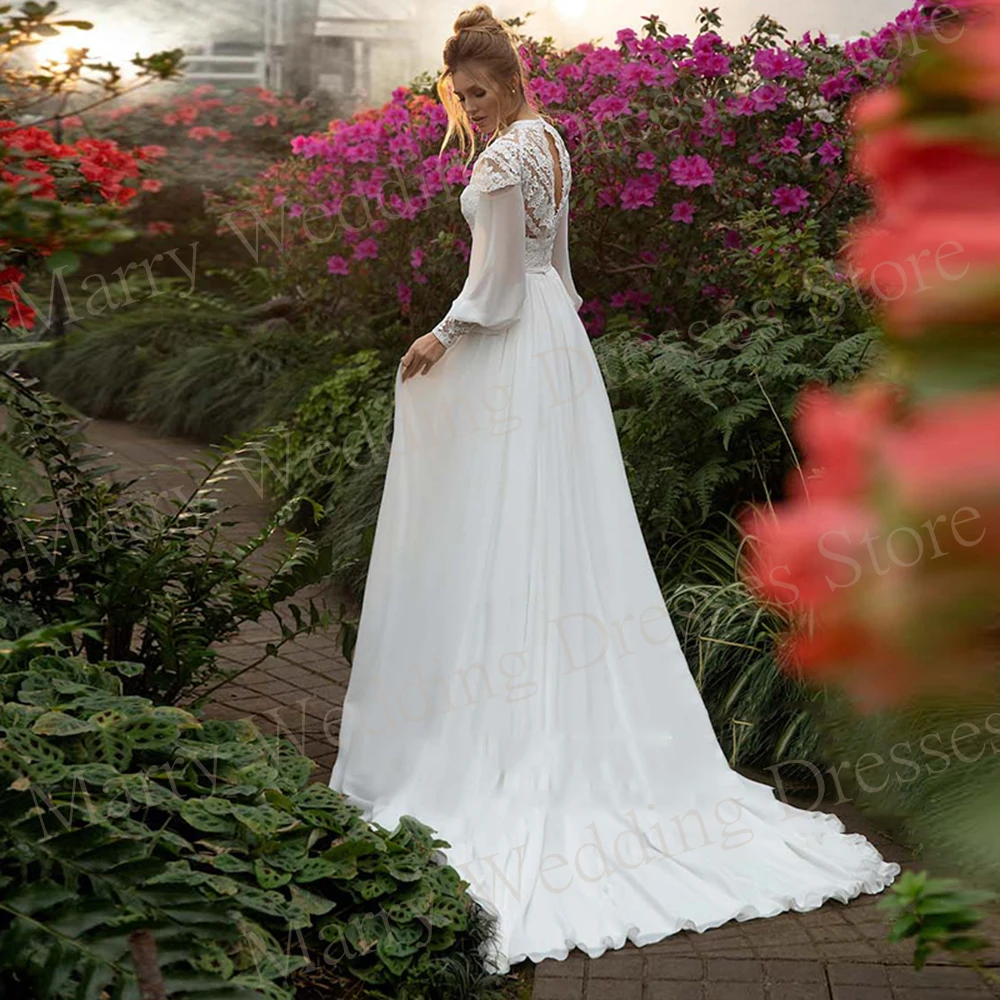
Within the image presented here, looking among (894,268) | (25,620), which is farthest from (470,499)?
(894,268)

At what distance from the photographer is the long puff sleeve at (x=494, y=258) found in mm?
3338

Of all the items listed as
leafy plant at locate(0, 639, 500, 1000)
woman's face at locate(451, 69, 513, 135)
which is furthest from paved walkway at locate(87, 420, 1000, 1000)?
woman's face at locate(451, 69, 513, 135)

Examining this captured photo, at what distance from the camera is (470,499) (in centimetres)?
352

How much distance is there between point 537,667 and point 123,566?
3.68 ft

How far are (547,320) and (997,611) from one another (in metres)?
3.17

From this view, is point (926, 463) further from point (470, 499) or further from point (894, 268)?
point (470, 499)

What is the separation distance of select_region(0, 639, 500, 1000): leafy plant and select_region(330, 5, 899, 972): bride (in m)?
0.42

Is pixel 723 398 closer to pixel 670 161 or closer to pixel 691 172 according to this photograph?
pixel 691 172

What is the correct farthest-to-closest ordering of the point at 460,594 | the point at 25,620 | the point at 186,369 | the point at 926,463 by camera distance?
1. the point at 186,369
2. the point at 460,594
3. the point at 25,620
4. the point at 926,463

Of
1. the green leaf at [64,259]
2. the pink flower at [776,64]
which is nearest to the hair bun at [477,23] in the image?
the green leaf at [64,259]

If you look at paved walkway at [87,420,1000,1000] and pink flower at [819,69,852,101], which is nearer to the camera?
paved walkway at [87,420,1000,1000]

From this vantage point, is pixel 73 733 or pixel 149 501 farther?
pixel 149 501

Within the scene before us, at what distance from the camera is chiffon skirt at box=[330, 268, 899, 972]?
3.15m

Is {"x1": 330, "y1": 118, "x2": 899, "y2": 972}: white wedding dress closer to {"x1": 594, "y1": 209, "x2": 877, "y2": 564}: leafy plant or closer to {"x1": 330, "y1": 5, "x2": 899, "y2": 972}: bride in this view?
{"x1": 330, "y1": 5, "x2": 899, "y2": 972}: bride
